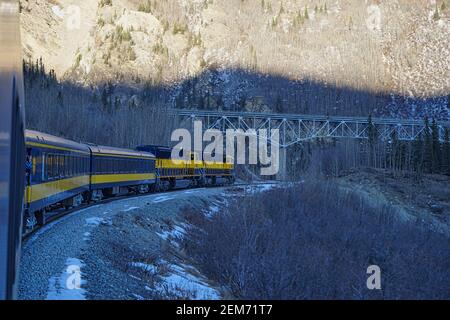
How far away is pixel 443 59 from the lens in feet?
539

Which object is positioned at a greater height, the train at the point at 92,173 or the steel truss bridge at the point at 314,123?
the steel truss bridge at the point at 314,123

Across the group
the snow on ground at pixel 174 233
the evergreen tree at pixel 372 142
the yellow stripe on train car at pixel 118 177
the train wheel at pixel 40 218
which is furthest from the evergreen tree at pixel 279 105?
the train wheel at pixel 40 218

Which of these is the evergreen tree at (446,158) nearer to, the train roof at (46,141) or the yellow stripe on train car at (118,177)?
the yellow stripe on train car at (118,177)

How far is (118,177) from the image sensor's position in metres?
28.1

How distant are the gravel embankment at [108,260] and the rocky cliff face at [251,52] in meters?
113

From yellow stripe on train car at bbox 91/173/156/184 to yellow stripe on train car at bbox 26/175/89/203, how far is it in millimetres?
2333

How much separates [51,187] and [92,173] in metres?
7.76

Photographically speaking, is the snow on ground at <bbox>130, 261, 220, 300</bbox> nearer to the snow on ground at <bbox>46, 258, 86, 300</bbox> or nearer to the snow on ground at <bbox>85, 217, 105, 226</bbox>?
the snow on ground at <bbox>46, 258, 86, 300</bbox>

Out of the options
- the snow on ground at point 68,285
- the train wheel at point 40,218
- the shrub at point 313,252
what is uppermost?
the train wheel at point 40,218

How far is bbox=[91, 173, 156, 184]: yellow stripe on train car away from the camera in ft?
82.1

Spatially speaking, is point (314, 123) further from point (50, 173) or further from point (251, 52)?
point (50, 173)

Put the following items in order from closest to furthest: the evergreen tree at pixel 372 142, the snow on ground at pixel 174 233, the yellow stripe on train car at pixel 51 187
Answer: the yellow stripe on train car at pixel 51 187 < the snow on ground at pixel 174 233 < the evergreen tree at pixel 372 142

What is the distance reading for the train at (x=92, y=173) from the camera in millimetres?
14922

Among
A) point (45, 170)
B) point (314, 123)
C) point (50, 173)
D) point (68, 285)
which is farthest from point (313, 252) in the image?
point (314, 123)
